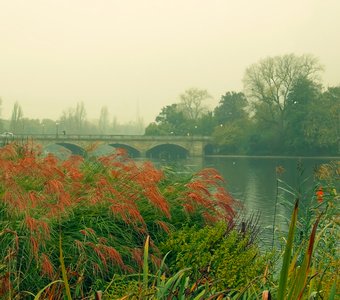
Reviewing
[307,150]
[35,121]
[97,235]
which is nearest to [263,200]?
[97,235]

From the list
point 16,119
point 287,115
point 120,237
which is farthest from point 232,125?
point 120,237

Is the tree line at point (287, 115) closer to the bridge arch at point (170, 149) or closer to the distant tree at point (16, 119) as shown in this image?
the bridge arch at point (170, 149)

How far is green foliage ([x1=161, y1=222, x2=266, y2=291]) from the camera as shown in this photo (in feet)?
14.0

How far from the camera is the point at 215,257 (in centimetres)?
443

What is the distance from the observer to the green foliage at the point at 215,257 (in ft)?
14.0

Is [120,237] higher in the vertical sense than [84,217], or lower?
lower

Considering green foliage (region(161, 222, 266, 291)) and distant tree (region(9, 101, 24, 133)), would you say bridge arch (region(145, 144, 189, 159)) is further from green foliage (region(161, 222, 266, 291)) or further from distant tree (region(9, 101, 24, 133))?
green foliage (region(161, 222, 266, 291))

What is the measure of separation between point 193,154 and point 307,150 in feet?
65.1

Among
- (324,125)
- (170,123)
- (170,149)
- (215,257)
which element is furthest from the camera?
(170,123)

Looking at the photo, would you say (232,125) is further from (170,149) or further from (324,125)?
(324,125)

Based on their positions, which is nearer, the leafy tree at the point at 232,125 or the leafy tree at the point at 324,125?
the leafy tree at the point at 324,125

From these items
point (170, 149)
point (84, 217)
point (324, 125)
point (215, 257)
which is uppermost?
point (324, 125)

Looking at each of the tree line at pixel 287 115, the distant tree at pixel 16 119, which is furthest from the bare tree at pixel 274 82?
the distant tree at pixel 16 119

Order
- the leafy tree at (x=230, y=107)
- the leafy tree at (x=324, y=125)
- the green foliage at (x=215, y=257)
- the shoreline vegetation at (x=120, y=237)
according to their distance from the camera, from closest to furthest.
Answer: the shoreline vegetation at (x=120, y=237) < the green foliage at (x=215, y=257) < the leafy tree at (x=324, y=125) < the leafy tree at (x=230, y=107)
